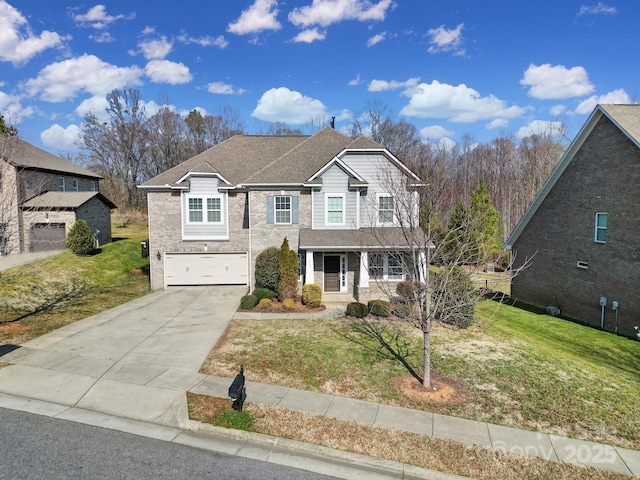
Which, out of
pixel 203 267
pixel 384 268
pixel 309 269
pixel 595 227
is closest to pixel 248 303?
pixel 309 269

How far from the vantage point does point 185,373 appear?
1073cm

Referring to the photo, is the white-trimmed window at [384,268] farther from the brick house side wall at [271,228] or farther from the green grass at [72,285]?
the green grass at [72,285]

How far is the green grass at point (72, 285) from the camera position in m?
14.9

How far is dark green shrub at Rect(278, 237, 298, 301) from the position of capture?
1864 cm

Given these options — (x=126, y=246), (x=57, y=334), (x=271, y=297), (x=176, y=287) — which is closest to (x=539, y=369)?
(x=271, y=297)

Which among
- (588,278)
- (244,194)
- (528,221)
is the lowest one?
(588,278)

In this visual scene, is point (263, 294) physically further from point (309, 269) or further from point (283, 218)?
point (283, 218)

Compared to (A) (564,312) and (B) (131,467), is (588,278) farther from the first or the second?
(B) (131,467)

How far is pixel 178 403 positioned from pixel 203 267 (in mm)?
13547

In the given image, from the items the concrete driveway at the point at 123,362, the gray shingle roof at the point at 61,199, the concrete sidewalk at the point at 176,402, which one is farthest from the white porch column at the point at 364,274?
the gray shingle roof at the point at 61,199

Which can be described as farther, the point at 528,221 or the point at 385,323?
the point at 528,221

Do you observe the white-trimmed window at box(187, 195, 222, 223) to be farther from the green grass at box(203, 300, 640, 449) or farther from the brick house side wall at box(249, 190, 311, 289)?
the green grass at box(203, 300, 640, 449)

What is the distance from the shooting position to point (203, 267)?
72.4 feet

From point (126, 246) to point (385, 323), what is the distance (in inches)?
918
